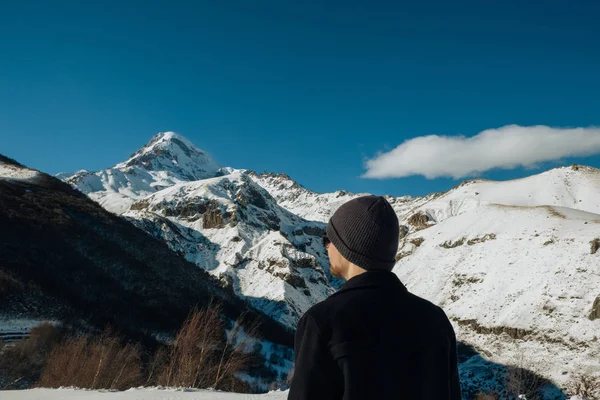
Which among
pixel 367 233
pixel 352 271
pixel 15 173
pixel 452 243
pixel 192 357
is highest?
pixel 452 243

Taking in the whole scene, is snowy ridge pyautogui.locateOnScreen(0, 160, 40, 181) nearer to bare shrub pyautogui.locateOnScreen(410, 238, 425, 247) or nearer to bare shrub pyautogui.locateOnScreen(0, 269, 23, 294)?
bare shrub pyautogui.locateOnScreen(0, 269, 23, 294)

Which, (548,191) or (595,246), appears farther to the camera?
(548,191)

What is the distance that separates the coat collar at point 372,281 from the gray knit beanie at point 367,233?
0.11m

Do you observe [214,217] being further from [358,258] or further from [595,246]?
[358,258]

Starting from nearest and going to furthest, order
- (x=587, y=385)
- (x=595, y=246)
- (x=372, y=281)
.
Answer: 1. (x=372, y=281)
2. (x=587, y=385)
3. (x=595, y=246)

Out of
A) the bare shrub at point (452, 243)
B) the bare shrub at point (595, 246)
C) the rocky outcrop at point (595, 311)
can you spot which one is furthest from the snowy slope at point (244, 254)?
the rocky outcrop at point (595, 311)

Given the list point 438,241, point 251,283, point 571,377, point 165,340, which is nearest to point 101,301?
point 165,340

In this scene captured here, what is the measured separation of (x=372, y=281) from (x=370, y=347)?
0.33 meters

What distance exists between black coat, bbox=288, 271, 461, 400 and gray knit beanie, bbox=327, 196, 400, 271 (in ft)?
0.52

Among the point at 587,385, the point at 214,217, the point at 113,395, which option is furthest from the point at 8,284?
the point at 214,217

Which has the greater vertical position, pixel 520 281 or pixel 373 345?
pixel 520 281

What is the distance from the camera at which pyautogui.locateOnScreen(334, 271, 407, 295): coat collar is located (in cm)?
208

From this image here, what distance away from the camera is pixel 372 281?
2096 mm

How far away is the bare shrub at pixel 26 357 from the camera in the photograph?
25.7m
